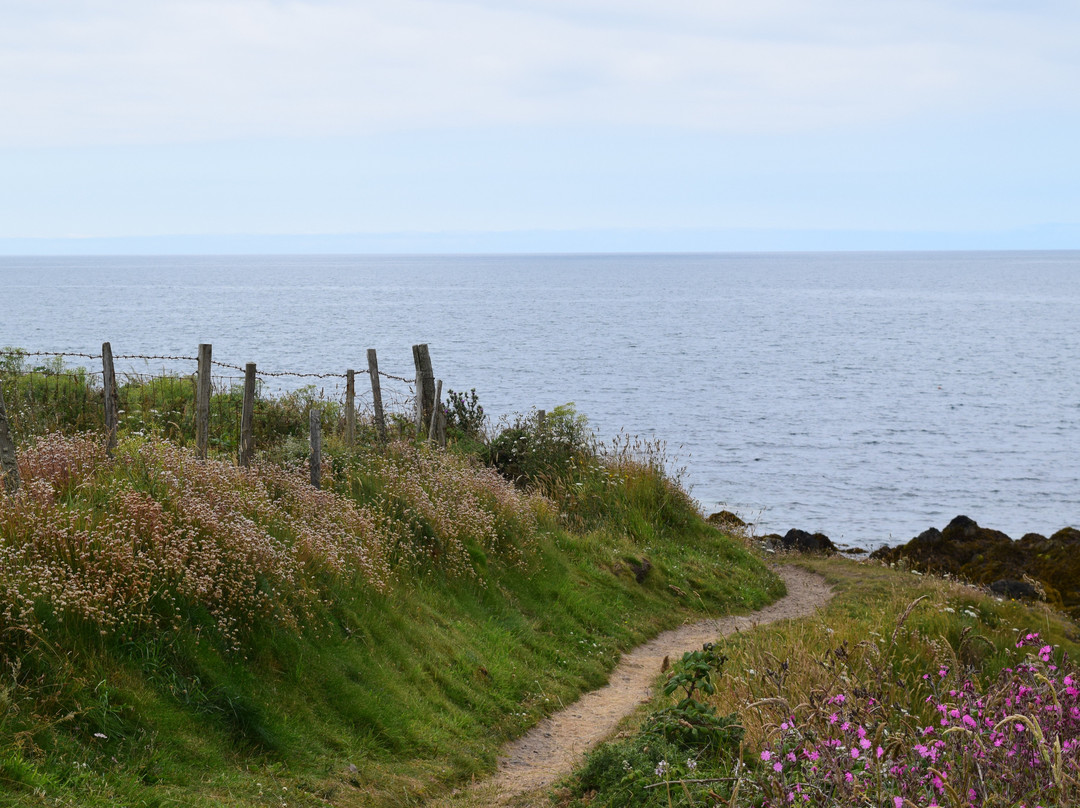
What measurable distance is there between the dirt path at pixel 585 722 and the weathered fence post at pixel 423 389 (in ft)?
18.7

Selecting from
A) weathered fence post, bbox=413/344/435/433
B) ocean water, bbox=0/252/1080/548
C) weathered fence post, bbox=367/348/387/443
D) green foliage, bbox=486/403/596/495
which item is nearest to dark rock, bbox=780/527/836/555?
ocean water, bbox=0/252/1080/548

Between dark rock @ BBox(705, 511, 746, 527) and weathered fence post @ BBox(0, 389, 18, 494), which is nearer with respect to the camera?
weathered fence post @ BBox(0, 389, 18, 494)

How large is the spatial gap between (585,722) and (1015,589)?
43.2ft

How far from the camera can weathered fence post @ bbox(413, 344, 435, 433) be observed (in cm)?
1544

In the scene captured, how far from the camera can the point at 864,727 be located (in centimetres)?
470

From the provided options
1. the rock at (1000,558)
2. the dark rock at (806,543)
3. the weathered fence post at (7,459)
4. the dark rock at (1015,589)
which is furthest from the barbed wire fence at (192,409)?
the dark rock at (1015,589)

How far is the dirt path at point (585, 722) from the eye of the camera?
735cm

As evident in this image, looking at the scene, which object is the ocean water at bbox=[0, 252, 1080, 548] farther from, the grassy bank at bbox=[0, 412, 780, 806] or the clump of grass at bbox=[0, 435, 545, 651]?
the clump of grass at bbox=[0, 435, 545, 651]

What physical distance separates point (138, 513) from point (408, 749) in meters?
2.89

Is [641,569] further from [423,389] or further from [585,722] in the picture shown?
[585,722]

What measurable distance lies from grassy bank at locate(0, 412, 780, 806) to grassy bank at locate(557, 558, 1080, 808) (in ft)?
5.22

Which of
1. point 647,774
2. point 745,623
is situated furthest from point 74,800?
point 745,623

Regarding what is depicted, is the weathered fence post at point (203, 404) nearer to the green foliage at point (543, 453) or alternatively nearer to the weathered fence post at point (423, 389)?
the weathered fence post at point (423, 389)

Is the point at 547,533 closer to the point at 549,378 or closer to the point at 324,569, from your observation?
the point at 324,569
